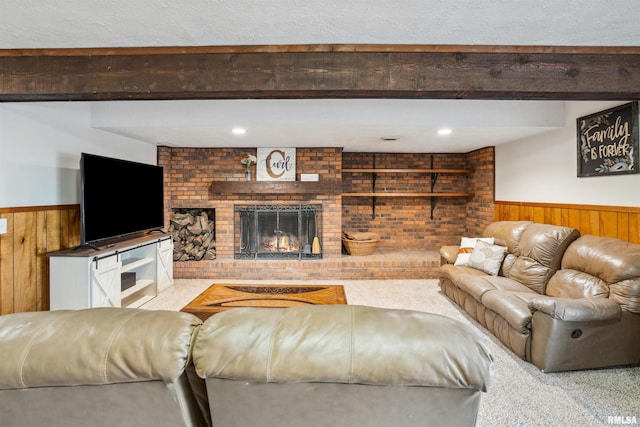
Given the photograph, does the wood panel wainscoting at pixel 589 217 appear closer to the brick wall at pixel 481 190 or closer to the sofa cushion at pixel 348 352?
the brick wall at pixel 481 190

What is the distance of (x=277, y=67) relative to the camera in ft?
6.73

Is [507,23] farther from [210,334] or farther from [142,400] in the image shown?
[142,400]

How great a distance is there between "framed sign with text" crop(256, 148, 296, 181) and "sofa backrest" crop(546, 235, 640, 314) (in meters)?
3.43

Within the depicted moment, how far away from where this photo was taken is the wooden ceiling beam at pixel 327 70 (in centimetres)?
204

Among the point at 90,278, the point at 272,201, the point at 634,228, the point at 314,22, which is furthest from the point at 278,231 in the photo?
the point at 634,228

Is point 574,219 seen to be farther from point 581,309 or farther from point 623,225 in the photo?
point 581,309

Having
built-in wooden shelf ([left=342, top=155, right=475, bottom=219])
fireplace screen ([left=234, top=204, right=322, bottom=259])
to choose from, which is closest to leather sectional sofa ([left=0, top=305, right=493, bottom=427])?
fireplace screen ([left=234, top=204, right=322, bottom=259])

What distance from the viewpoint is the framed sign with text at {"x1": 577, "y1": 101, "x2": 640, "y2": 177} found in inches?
104

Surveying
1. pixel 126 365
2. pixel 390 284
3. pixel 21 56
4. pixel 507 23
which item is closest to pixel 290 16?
pixel 507 23

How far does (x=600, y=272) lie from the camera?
2.42 m

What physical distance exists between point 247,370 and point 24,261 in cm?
302

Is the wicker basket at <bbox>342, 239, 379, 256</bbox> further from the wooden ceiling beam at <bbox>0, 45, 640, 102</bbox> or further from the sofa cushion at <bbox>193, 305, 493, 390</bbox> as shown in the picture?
the sofa cushion at <bbox>193, 305, 493, 390</bbox>

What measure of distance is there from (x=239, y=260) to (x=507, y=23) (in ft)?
13.6

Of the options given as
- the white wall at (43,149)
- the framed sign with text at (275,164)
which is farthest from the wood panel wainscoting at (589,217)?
the white wall at (43,149)
